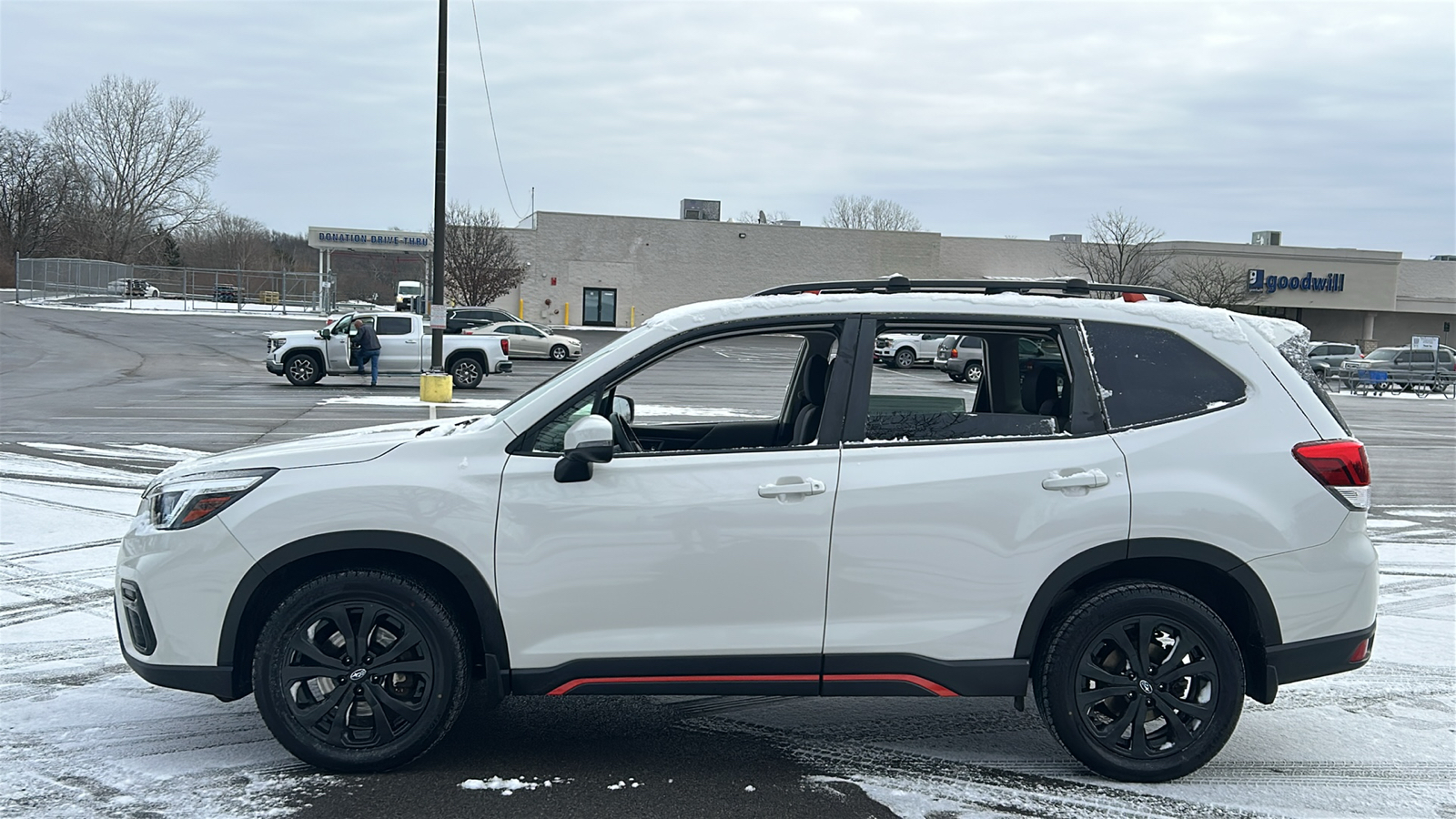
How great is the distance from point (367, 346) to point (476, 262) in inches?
1178

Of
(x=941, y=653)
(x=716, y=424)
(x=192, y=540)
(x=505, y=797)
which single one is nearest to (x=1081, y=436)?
(x=941, y=653)

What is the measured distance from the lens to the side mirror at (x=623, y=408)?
4.85m

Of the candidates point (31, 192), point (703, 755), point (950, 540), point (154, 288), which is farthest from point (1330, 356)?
point (31, 192)

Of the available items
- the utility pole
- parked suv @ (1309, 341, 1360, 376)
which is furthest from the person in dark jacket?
parked suv @ (1309, 341, 1360, 376)

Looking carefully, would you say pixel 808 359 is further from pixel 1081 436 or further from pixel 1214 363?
pixel 1214 363

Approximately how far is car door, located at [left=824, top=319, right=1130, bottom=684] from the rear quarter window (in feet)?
0.72

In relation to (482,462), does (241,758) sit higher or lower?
lower

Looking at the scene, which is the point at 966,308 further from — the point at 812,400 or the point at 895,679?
the point at 895,679

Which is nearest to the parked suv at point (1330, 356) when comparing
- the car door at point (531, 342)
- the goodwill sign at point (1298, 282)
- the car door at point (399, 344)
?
the goodwill sign at point (1298, 282)

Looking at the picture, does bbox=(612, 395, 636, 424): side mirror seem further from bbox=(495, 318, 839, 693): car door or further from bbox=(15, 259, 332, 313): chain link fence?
bbox=(15, 259, 332, 313): chain link fence

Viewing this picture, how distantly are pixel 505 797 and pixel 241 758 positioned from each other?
1144 mm

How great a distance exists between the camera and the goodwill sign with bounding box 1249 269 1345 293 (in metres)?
61.2

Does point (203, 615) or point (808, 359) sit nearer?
point (203, 615)

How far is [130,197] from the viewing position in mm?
80500
